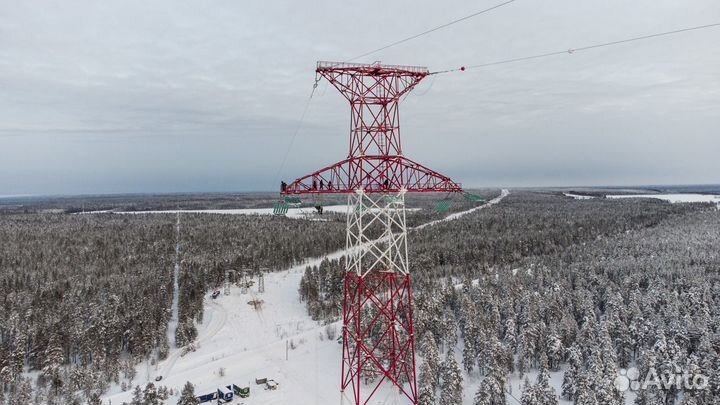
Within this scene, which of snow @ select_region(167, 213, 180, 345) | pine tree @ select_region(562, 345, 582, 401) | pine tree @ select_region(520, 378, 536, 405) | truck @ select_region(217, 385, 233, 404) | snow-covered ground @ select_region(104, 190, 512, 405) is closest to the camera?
pine tree @ select_region(520, 378, 536, 405)

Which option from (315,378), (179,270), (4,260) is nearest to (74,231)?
(4,260)

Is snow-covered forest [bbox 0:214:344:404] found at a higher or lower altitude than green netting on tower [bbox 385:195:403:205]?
lower

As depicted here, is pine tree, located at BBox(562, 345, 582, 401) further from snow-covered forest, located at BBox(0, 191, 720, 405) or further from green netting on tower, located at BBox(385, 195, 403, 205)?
green netting on tower, located at BBox(385, 195, 403, 205)

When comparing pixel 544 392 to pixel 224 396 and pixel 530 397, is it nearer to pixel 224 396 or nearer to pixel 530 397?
pixel 530 397

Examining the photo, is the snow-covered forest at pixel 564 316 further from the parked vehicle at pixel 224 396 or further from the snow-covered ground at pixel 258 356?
the parked vehicle at pixel 224 396

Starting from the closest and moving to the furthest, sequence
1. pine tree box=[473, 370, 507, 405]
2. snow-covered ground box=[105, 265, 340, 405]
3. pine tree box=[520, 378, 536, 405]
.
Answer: pine tree box=[520, 378, 536, 405]
pine tree box=[473, 370, 507, 405]
snow-covered ground box=[105, 265, 340, 405]

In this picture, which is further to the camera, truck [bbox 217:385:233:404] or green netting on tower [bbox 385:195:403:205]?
truck [bbox 217:385:233:404]

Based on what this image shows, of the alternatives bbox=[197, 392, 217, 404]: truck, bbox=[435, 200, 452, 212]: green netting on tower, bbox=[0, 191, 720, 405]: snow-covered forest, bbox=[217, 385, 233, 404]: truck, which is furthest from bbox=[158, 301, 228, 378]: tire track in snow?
bbox=[435, 200, 452, 212]: green netting on tower

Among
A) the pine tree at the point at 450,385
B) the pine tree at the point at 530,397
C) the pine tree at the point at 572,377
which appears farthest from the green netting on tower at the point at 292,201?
the pine tree at the point at 572,377

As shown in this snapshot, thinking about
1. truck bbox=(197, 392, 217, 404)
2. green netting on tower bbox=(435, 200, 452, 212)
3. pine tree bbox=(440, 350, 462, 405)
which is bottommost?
truck bbox=(197, 392, 217, 404)

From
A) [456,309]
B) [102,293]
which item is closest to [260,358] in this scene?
[456,309]
